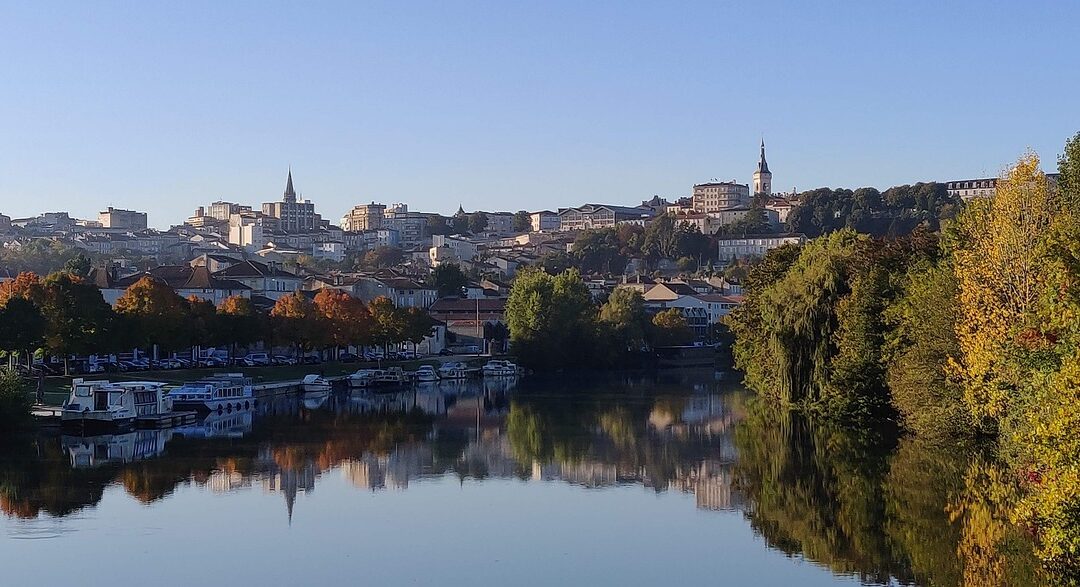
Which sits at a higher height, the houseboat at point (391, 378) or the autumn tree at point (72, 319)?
the autumn tree at point (72, 319)

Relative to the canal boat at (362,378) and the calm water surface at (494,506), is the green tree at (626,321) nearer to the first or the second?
the canal boat at (362,378)

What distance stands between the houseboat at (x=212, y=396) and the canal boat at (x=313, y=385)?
7036 millimetres

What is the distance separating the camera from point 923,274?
45219 mm

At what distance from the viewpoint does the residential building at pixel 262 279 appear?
12406 cm

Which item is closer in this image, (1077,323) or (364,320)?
(1077,323)

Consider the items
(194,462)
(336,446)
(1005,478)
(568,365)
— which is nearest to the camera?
(1005,478)

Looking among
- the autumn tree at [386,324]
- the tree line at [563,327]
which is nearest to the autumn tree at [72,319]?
the autumn tree at [386,324]

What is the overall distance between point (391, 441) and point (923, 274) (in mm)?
18253

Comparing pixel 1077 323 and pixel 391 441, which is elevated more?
pixel 1077 323

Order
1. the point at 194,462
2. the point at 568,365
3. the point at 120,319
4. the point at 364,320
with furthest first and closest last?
the point at 568,365 → the point at 364,320 → the point at 120,319 → the point at 194,462

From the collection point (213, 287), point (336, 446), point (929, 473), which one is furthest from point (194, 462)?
point (213, 287)

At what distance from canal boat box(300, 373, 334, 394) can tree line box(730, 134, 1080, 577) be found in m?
21.1

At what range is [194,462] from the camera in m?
43.1

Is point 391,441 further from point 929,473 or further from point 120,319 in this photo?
point 120,319
